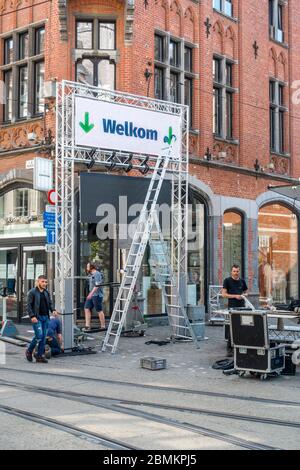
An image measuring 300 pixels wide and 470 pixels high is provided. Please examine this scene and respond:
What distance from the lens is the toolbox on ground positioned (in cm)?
1147

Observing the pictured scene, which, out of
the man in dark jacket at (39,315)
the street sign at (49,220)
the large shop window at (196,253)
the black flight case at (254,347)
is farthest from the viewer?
the large shop window at (196,253)

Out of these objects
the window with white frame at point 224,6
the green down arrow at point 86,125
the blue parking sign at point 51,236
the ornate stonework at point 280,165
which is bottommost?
the blue parking sign at point 51,236

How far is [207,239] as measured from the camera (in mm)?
20438

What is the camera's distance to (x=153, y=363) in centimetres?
1145

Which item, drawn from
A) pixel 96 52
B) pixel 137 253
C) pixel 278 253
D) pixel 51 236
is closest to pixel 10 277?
pixel 51 236

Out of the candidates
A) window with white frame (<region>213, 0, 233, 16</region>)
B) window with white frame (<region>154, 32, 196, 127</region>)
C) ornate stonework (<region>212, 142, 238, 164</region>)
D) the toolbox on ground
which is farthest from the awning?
window with white frame (<region>213, 0, 233, 16</region>)

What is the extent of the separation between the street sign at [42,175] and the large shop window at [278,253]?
32.3 ft

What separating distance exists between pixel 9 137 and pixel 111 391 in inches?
456

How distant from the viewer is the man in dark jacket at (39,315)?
1221cm

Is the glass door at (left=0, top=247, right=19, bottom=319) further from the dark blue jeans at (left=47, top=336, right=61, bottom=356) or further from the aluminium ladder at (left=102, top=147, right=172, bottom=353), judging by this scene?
the dark blue jeans at (left=47, top=336, right=61, bottom=356)

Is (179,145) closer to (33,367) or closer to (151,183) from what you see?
(151,183)

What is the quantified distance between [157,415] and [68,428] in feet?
4.16

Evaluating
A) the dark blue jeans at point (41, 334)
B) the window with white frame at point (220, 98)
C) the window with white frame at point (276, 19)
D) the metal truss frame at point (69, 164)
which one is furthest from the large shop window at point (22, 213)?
the window with white frame at point (276, 19)

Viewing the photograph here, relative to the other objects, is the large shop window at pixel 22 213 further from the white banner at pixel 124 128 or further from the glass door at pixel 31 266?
the white banner at pixel 124 128
